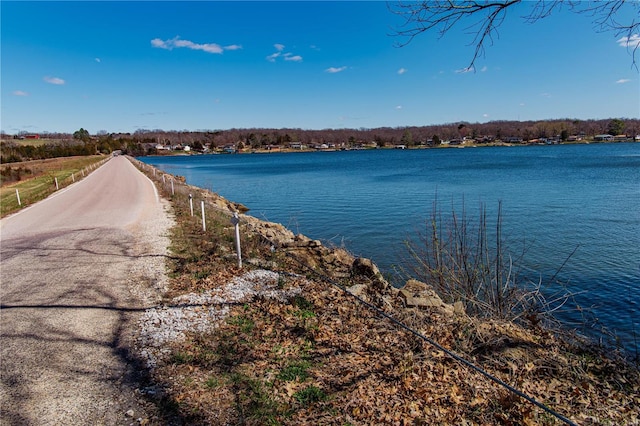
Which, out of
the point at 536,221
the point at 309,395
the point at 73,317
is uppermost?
the point at 73,317

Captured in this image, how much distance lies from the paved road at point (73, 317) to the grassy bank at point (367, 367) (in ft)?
2.26

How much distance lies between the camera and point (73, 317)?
711 centimetres

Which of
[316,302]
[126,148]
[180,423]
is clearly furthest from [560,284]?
[126,148]

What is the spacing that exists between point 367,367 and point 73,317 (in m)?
5.31

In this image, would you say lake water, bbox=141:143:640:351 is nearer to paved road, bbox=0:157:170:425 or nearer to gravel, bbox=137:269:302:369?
→ gravel, bbox=137:269:302:369

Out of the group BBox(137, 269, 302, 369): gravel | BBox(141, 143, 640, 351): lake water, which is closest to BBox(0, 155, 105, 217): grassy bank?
BBox(141, 143, 640, 351): lake water

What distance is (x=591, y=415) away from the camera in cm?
496

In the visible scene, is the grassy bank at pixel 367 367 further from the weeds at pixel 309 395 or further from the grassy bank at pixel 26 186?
the grassy bank at pixel 26 186

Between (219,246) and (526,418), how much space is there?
895 cm

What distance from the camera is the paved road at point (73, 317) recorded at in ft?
15.6

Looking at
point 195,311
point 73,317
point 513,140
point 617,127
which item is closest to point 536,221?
point 195,311

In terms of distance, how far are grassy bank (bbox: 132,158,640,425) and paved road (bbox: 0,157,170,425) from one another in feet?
2.26

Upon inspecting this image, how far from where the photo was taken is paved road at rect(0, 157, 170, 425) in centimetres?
475

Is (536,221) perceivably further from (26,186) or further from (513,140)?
(513,140)
